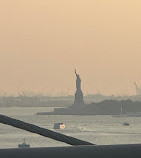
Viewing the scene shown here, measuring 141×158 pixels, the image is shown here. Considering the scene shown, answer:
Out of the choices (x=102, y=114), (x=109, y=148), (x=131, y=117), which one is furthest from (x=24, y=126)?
(x=102, y=114)

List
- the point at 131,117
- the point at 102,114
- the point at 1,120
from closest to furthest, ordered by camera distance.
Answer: the point at 1,120, the point at 131,117, the point at 102,114

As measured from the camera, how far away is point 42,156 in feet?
2.76

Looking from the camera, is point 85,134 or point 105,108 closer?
point 85,134

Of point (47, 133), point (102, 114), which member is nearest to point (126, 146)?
point (47, 133)

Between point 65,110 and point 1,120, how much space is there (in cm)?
11979

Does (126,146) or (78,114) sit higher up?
(78,114)

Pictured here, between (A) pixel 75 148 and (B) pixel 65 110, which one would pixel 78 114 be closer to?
(B) pixel 65 110

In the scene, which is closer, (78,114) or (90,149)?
(90,149)

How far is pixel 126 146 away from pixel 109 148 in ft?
0.07

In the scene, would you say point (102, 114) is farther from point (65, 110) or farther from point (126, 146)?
point (126, 146)

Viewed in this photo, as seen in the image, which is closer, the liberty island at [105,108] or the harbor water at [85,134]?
the harbor water at [85,134]

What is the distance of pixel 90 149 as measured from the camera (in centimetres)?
88

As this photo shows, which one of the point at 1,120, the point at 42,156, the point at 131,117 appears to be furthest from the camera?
the point at 131,117

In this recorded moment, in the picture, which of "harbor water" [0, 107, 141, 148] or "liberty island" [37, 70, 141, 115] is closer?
"harbor water" [0, 107, 141, 148]
